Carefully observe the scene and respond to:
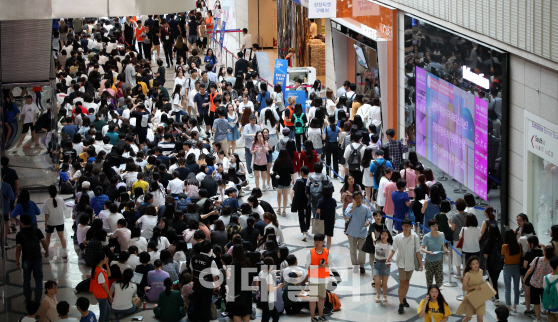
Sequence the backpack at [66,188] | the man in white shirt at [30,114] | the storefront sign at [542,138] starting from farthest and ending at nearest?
the man in white shirt at [30,114]
the backpack at [66,188]
the storefront sign at [542,138]

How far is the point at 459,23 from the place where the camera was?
42.9 ft

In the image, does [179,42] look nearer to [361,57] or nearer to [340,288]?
[361,57]

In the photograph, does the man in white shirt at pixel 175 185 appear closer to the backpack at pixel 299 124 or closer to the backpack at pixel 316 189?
the backpack at pixel 316 189

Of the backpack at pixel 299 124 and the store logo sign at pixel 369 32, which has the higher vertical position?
the store logo sign at pixel 369 32

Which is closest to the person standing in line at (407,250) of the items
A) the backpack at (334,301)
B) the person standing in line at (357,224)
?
the backpack at (334,301)

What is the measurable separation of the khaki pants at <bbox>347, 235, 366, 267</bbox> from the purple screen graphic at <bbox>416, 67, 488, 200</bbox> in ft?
8.89

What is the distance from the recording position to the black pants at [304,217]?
40.3 feet

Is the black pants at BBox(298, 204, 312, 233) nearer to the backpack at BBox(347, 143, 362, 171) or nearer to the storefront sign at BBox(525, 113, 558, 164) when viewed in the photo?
the backpack at BBox(347, 143, 362, 171)

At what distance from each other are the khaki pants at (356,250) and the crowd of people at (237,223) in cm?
3

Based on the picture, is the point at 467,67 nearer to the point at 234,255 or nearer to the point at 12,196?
the point at 234,255

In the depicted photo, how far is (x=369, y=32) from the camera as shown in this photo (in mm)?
18047

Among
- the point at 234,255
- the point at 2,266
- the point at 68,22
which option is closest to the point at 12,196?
the point at 2,266

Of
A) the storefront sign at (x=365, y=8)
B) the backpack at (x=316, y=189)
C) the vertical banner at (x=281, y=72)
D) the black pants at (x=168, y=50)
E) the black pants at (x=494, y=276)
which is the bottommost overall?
the black pants at (x=494, y=276)

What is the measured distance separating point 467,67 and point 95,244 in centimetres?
709
